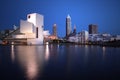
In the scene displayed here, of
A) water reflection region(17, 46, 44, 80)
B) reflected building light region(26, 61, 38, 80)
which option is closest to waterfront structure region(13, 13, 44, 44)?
water reflection region(17, 46, 44, 80)

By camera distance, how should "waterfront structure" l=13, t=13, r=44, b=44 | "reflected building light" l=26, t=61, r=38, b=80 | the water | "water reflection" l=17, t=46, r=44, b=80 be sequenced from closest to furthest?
1. "reflected building light" l=26, t=61, r=38, b=80
2. the water
3. "water reflection" l=17, t=46, r=44, b=80
4. "waterfront structure" l=13, t=13, r=44, b=44

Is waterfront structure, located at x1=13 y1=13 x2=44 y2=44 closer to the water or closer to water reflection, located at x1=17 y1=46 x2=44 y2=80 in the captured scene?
water reflection, located at x1=17 y1=46 x2=44 y2=80

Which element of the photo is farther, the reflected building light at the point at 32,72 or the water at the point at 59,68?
the water at the point at 59,68

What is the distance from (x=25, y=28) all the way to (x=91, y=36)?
69.0 m

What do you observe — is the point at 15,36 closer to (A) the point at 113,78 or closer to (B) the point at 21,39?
(B) the point at 21,39

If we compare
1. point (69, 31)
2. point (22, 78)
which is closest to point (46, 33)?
point (69, 31)

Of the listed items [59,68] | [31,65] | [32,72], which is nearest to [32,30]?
[31,65]

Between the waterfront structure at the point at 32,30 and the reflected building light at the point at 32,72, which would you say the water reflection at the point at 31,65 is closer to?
the reflected building light at the point at 32,72

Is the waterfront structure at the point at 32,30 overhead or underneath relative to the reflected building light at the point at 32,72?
overhead

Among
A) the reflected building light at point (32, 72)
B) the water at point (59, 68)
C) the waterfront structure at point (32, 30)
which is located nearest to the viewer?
the reflected building light at point (32, 72)

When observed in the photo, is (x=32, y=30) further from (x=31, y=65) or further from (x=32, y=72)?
(x=32, y=72)

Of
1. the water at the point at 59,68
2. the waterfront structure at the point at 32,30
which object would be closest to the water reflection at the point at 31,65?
the water at the point at 59,68

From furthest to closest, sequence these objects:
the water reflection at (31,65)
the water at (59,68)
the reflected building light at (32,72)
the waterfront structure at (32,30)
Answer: the waterfront structure at (32,30)
the water reflection at (31,65)
the water at (59,68)
the reflected building light at (32,72)

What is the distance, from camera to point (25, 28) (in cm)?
7538
